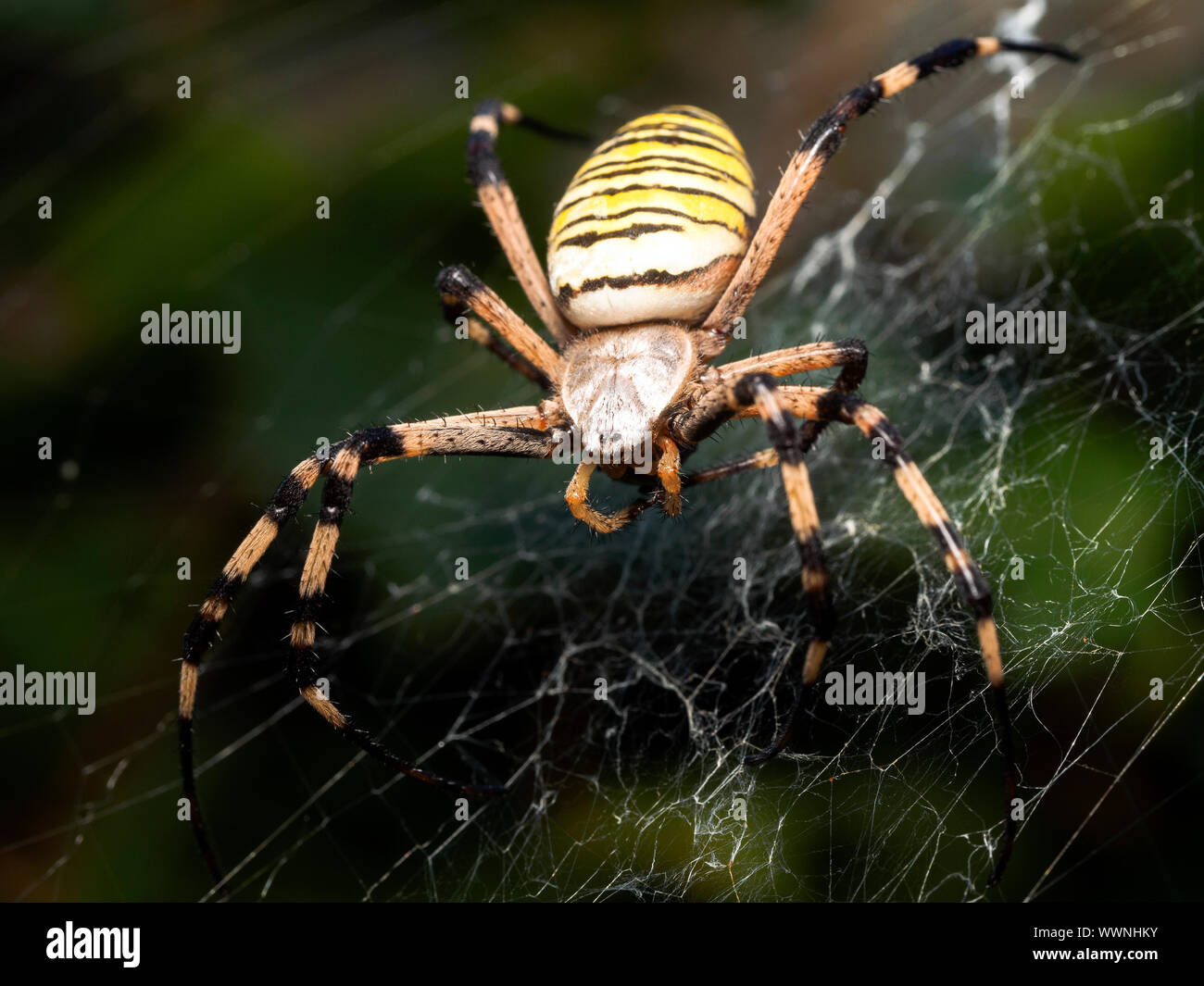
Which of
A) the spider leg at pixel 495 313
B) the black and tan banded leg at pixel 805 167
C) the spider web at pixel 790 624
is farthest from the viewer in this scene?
the spider leg at pixel 495 313

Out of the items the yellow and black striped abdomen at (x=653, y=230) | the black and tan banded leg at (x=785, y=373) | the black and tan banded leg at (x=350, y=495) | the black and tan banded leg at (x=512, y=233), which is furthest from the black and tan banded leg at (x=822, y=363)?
the black and tan banded leg at (x=512, y=233)

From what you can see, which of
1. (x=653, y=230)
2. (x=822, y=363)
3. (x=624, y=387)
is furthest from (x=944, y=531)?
(x=653, y=230)

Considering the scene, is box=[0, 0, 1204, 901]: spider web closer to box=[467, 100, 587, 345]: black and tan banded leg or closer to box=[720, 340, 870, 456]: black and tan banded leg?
box=[720, 340, 870, 456]: black and tan banded leg


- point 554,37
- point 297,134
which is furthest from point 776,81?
point 297,134

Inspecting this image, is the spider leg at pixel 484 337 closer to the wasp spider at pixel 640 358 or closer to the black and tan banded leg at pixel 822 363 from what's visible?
the wasp spider at pixel 640 358

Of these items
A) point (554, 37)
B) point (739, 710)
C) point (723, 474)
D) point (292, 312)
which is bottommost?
point (739, 710)

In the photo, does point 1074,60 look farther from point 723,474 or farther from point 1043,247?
Answer: point 723,474
